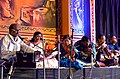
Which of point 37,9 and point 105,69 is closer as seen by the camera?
point 105,69

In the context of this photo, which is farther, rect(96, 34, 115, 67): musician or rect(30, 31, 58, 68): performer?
rect(96, 34, 115, 67): musician

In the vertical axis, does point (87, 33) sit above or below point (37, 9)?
below

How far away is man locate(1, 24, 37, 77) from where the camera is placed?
4667 mm

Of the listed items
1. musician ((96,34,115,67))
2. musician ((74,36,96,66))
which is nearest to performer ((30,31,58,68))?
musician ((74,36,96,66))

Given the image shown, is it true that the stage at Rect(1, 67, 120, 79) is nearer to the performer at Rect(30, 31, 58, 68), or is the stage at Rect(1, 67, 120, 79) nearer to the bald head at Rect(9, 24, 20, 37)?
the performer at Rect(30, 31, 58, 68)

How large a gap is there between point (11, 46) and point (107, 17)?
15.2 feet

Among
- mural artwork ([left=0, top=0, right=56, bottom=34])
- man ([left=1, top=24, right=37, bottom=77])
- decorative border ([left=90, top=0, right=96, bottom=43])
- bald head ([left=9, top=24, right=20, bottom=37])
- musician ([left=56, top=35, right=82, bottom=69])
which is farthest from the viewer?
decorative border ([left=90, top=0, right=96, bottom=43])

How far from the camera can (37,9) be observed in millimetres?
8180

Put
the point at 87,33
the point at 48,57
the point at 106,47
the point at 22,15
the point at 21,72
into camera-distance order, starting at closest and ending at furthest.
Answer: the point at 21,72, the point at 48,57, the point at 106,47, the point at 22,15, the point at 87,33

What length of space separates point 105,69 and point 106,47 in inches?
36.7

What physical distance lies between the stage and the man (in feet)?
0.64

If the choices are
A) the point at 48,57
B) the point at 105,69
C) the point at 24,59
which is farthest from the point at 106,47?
the point at 24,59

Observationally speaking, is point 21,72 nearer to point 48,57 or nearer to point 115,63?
point 48,57

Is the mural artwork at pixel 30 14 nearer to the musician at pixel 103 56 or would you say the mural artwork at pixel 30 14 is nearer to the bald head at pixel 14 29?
the musician at pixel 103 56
